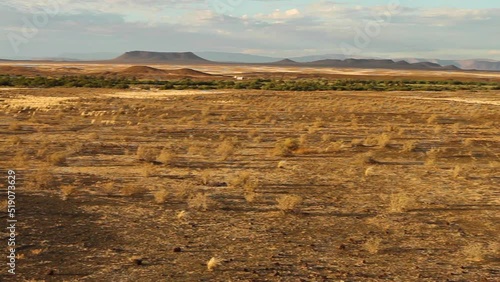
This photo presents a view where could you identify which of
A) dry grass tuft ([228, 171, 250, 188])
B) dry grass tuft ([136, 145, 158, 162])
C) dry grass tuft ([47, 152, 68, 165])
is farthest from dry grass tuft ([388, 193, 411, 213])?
dry grass tuft ([47, 152, 68, 165])

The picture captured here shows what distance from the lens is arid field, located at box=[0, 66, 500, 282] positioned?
8.50m

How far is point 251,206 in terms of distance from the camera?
40.1ft

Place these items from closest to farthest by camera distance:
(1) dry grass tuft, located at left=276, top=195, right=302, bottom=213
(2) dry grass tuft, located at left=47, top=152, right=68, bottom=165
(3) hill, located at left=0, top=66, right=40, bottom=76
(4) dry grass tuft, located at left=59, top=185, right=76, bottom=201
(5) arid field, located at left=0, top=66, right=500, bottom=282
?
(5) arid field, located at left=0, top=66, right=500, bottom=282 → (1) dry grass tuft, located at left=276, top=195, right=302, bottom=213 → (4) dry grass tuft, located at left=59, top=185, right=76, bottom=201 → (2) dry grass tuft, located at left=47, top=152, right=68, bottom=165 → (3) hill, located at left=0, top=66, right=40, bottom=76

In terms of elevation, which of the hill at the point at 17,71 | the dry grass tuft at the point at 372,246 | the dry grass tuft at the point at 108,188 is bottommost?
the dry grass tuft at the point at 108,188

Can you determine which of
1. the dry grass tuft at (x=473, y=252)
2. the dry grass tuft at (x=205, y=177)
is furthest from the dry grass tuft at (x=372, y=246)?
the dry grass tuft at (x=205, y=177)

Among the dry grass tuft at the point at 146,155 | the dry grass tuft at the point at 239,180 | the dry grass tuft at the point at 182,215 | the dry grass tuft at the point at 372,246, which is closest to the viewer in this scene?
the dry grass tuft at the point at 372,246

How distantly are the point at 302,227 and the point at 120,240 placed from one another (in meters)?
3.59

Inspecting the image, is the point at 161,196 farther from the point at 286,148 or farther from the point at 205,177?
the point at 286,148

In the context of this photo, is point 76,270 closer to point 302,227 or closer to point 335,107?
point 302,227

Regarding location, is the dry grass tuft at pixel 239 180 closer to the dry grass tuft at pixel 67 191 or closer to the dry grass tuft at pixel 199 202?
the dry grass tuft at pixel 199 202

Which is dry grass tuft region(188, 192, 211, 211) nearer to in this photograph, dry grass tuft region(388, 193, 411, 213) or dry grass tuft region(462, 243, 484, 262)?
dry grass tuft region(388, 193, 411, 213)

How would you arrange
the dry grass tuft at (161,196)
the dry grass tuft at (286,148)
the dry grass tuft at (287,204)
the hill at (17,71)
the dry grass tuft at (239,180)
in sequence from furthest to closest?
the hill at (17,71)
the dry grass tuft at (286,148)
the dry grass tuft at (239,180)
the dry grass tuft at (161,196)
the dry grass tuft at (287,204)

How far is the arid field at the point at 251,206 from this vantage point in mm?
8500

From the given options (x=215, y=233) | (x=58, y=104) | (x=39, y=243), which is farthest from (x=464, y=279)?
(x=58, y=104)
